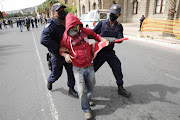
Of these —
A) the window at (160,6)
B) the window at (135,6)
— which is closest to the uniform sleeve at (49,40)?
the window at (160,6)

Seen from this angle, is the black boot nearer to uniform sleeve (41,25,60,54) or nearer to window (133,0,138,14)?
uniform sleeve (41,25,60,54)

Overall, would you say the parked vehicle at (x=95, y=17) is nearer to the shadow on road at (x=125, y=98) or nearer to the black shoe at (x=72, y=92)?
the shadow on road at (x=125, y=98)

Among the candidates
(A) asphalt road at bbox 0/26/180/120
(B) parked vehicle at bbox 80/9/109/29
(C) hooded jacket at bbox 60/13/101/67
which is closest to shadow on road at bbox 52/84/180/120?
(A) asphalt road at bbox 0/26/180/120

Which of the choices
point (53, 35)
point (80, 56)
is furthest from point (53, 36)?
point (80, 56)

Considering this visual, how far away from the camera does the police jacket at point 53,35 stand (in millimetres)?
2439

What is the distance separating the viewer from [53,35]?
99.8 inches

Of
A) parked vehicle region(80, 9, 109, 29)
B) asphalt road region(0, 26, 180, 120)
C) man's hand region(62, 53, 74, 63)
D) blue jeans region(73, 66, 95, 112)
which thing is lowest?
asphalt road region(0, 26, 180, 120)

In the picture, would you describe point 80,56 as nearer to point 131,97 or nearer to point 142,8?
point 131,97

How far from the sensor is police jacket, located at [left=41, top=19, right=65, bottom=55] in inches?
96.0

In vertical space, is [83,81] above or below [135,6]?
below

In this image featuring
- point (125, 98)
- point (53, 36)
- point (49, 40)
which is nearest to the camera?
point (49, 40)

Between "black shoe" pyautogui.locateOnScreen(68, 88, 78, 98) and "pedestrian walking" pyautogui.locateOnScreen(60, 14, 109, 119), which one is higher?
"pedestrian walking" pyautogui.locateOnScreen(60, 14, 109, 119)

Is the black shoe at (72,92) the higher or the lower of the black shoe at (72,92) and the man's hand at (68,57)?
the lower

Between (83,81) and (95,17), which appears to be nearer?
(83,81)
